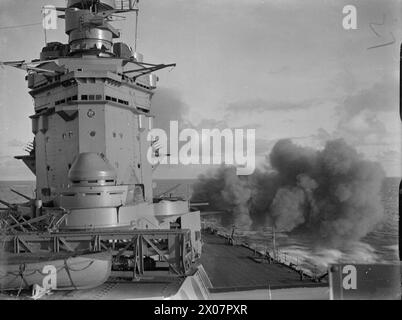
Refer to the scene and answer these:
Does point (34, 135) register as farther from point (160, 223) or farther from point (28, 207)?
point (160, 223)

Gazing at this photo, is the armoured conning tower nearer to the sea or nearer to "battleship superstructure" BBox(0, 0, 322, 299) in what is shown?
"battleship superstructure" BBox(0, 0, 322, 299)

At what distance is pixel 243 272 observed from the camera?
34.6 feet

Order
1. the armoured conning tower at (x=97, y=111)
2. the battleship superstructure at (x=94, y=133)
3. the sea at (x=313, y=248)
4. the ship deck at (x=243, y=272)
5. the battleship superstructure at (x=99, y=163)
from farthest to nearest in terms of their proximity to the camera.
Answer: the sea at (x=313, y=248) → the armoured conning tower at (x=97, y=111) → the ship deck at (x=243, y=272) → the battleship superstructure at (x=94, y=133) → the battleship superstructure at (x=99, y=163)

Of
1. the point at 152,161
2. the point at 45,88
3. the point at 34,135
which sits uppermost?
the point at 45,88

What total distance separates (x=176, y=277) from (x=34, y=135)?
8322mm

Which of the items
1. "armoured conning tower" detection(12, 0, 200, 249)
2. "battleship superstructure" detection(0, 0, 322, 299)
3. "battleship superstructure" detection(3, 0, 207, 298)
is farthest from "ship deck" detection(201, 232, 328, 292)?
"armoured conning tower" detection(12, 0, 200, 249)

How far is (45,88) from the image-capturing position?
11.4 metres

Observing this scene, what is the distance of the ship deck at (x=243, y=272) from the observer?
8984mm

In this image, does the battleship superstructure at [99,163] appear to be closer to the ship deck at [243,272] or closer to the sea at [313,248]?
Result: the ship deck at [243,272]

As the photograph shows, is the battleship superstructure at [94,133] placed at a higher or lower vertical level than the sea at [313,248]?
higher

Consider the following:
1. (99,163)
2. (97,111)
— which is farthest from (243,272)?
(97,111)

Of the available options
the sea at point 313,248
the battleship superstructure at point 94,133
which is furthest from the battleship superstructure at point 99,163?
the sea at point 313,248

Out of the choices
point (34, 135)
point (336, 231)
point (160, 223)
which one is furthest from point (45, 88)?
point (336, 231)
